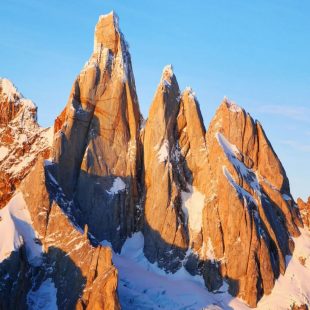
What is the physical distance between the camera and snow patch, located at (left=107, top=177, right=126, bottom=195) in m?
114

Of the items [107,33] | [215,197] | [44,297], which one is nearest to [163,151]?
[215,197]

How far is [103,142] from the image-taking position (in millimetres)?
117438

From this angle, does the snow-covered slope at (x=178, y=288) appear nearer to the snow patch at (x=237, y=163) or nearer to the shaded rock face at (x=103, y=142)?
the shaded rock face at (x=103, y=142)

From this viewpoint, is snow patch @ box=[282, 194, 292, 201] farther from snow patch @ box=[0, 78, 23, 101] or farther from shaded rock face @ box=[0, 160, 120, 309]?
snow patch @ box=[0, 78, 23, 101]

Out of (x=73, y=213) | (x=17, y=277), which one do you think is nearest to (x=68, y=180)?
(x=73, y=213)

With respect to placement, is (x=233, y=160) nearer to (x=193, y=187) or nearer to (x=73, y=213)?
(x=193, y=187)

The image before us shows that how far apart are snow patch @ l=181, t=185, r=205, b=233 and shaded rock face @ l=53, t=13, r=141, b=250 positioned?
6.98 metres

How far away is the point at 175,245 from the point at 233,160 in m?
14.9

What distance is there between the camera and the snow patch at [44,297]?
313 ft

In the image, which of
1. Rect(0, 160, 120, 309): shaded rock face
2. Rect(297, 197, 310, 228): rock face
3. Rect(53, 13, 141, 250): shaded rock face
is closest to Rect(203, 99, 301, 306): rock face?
Rect(297, 197, 310, 228): rock face

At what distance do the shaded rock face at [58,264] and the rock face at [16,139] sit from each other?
646 cm

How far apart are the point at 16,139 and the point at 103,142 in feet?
39.9

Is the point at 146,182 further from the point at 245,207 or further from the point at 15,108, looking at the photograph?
the point at 15,108

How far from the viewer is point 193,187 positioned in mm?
117562
